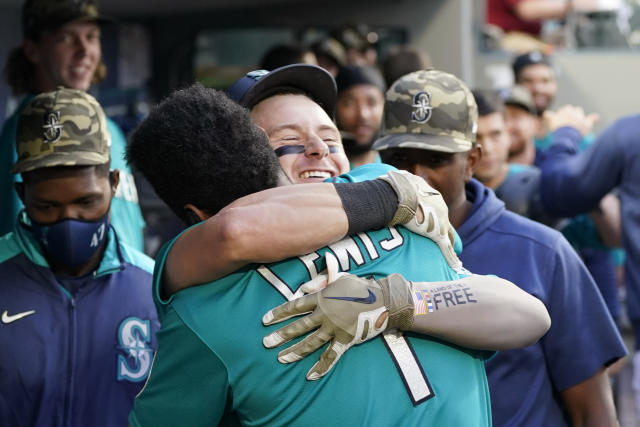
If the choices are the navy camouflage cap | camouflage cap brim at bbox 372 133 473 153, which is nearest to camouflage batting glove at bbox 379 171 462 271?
camouflage cap brim at bbox 372 133 473 153

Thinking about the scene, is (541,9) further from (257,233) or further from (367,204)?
(257,233)

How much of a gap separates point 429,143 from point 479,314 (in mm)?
1183

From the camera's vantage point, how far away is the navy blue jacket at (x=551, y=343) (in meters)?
2.86

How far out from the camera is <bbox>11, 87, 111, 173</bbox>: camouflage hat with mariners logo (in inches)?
124

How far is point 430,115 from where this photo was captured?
3148 mm

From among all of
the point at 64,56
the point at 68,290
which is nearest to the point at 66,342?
the point at 68,290

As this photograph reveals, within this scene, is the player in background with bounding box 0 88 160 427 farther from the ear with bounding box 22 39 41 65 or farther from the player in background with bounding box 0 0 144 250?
the ear with bounding box 22 39 41 65

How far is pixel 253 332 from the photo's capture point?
189 centimetres

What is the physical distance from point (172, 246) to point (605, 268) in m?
4.47

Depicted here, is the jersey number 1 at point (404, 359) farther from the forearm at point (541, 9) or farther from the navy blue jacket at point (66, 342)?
the forearm at point (541, 9)

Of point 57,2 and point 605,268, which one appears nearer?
point 57,2

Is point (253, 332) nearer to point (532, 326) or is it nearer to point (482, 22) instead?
point (532, 326)

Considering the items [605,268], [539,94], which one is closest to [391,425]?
[605,268]

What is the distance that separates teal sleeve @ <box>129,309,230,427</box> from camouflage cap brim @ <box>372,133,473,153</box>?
1382 millimetres
